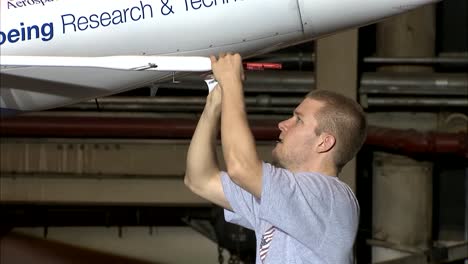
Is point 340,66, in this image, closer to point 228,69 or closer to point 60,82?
point 60,82

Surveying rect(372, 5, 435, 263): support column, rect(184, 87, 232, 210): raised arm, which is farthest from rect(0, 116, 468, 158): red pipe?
rect(184, 87, 232, 210): raised arm

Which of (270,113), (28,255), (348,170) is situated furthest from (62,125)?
(348,170)

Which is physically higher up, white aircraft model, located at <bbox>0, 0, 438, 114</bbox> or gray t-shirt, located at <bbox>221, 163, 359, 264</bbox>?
white aircraft model, located at <bbox>0, 0, 438, 114</bbox>

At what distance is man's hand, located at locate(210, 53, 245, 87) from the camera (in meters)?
1.14

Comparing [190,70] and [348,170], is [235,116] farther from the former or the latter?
[348,170]

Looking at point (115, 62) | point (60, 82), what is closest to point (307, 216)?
point (115, 62)

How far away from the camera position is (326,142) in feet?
3.79

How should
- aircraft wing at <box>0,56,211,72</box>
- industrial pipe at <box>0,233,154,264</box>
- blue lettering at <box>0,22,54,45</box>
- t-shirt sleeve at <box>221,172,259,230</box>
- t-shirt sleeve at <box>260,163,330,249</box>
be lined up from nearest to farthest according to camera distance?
t-shirt sleeve at <box>260,163,330,249</box>
t-shirt sleeve at <box>221,172,259,230</box>
aircraft wing at <box>0,56,211,72</box>
blue lettering at <box>0,22,54,45</box>
industrial pipe at <box>0,233,154,264</box>

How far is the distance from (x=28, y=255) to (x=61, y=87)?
1.64 metres

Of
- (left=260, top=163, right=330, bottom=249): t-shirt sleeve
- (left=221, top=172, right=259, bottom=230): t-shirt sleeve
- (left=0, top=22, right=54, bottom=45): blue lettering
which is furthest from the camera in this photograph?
(left=0, top=22, right=54, bottom=45): blue lettering

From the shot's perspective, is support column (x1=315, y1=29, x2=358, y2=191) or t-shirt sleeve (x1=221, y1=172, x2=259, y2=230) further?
support column (x1=315, y1=29, x2=358, y2=191)

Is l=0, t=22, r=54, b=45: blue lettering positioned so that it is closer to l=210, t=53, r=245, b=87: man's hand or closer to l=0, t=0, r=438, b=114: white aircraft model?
l=0, t=0, r=438, b=114: white aircraft model

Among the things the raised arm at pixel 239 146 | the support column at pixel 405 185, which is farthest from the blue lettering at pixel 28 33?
the support column at pixel 405 185

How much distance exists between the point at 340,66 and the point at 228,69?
1.84 metres
